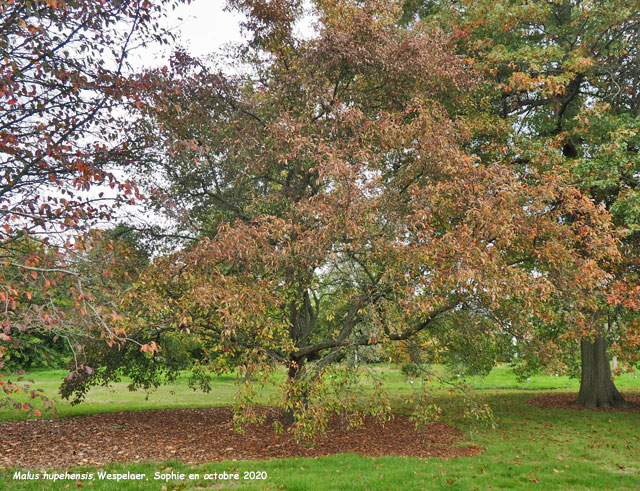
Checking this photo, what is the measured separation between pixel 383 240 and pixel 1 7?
691cm

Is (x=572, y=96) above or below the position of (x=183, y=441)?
above

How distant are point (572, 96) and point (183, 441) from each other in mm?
15253

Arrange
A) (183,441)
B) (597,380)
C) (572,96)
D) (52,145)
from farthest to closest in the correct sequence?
(597,380) < (572,96) < (183,441) < (52,145)

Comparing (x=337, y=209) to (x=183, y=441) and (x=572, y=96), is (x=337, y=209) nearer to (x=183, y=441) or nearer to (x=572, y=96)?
(x=183, y=441)

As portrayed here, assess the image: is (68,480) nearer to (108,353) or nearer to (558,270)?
(108,353)

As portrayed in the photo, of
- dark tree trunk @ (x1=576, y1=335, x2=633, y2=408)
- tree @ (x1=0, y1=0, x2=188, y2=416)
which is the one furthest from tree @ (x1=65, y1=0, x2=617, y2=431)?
dark tree trunk @ (x1=576, y1=335, x2=633, y2=408)

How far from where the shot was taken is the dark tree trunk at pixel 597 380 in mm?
17547

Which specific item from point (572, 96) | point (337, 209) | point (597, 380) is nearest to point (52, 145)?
point (337, 209)

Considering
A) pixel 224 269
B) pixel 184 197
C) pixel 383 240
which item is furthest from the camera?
pixel 184 197

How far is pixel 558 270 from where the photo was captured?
961 centimetres

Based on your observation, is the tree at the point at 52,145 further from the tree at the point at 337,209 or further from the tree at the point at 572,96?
the tree at the point at 572,96

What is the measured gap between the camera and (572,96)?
1432 cm

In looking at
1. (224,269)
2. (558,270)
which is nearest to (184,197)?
(224,269)

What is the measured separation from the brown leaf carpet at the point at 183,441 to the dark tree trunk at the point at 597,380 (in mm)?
7756
